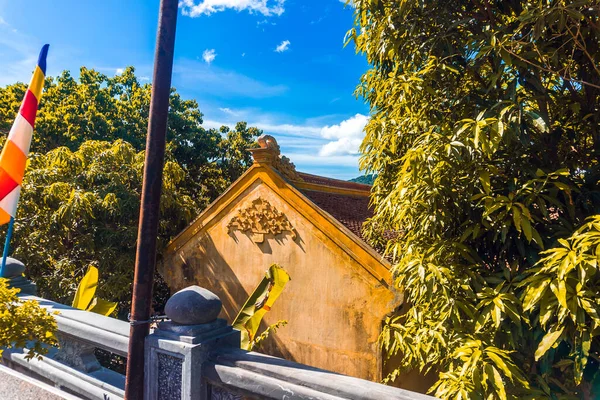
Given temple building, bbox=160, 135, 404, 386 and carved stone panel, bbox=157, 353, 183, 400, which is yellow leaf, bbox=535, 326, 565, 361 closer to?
carved stone panel, bbox=157, 353, 183, 400

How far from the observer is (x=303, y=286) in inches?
302

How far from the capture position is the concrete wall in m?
6.89

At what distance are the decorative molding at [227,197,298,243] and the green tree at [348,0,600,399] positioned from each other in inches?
151

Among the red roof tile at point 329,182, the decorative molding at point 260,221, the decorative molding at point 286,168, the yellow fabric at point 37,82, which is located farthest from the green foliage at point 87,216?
the yellow fabric at point 37,82

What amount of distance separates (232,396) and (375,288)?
4462 mm

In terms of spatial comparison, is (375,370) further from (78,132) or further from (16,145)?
(78,132)

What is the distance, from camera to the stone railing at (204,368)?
2.29m

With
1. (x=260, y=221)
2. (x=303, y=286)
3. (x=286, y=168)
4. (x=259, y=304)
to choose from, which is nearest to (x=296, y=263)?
(x=303, y=286)

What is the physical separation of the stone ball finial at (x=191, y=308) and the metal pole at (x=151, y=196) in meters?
0.27

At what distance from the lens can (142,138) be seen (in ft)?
49.8

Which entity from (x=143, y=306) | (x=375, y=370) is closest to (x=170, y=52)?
(x=143, y=306)

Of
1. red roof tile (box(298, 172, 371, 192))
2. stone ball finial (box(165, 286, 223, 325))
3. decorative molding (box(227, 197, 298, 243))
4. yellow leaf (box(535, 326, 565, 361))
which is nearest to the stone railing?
stone ball finial (box(165, 286, 223, 325))

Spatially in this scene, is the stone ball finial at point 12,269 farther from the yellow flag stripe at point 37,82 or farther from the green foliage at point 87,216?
the green foliage at point 87,216

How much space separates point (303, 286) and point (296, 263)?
480 millimetres
